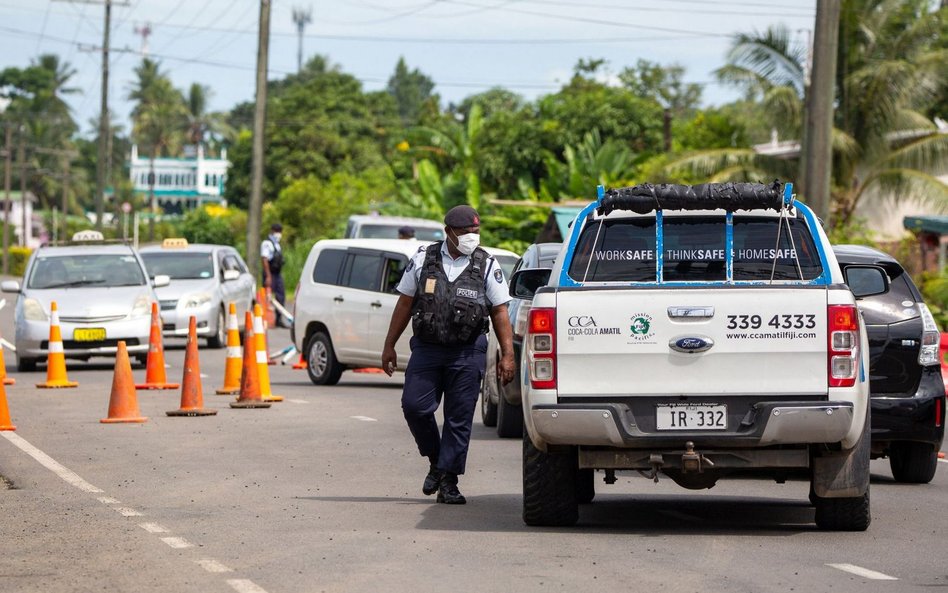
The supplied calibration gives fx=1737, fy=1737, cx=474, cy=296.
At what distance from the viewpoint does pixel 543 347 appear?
357 inches

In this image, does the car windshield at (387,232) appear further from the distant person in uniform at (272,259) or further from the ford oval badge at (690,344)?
the ford oval badge at (690,344)

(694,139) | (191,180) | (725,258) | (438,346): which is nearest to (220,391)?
(438,346)

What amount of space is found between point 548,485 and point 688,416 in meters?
0.95

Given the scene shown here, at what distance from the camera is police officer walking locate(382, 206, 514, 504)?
10.5m

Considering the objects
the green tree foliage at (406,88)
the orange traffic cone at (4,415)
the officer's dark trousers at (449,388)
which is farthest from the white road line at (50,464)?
the green tree foliage at (406,88)

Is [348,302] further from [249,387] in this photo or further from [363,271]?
[249,387]

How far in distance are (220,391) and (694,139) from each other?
3864 cm

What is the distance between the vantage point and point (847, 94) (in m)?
38.5

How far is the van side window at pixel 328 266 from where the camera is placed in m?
21.5

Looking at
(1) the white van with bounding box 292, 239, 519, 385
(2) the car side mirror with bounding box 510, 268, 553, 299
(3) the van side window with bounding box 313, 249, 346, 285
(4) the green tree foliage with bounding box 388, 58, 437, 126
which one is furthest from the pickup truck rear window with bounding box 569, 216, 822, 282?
(4) the green tree foliage with bounding box 388, 58, 437, 126

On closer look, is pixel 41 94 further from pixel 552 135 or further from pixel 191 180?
pixel 552 135

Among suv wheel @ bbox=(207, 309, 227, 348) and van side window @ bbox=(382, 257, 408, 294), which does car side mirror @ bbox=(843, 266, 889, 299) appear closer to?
van side window @ bbox=(382, 257, 408, 294)

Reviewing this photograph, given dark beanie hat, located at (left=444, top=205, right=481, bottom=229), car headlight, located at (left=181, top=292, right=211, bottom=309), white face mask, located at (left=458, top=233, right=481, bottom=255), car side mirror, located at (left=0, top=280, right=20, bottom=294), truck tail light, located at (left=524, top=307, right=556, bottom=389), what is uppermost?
dark beanie hat, located at (left=444, top=205, right=481, bottom=229)

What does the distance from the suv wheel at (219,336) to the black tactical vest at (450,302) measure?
60.0 ft
